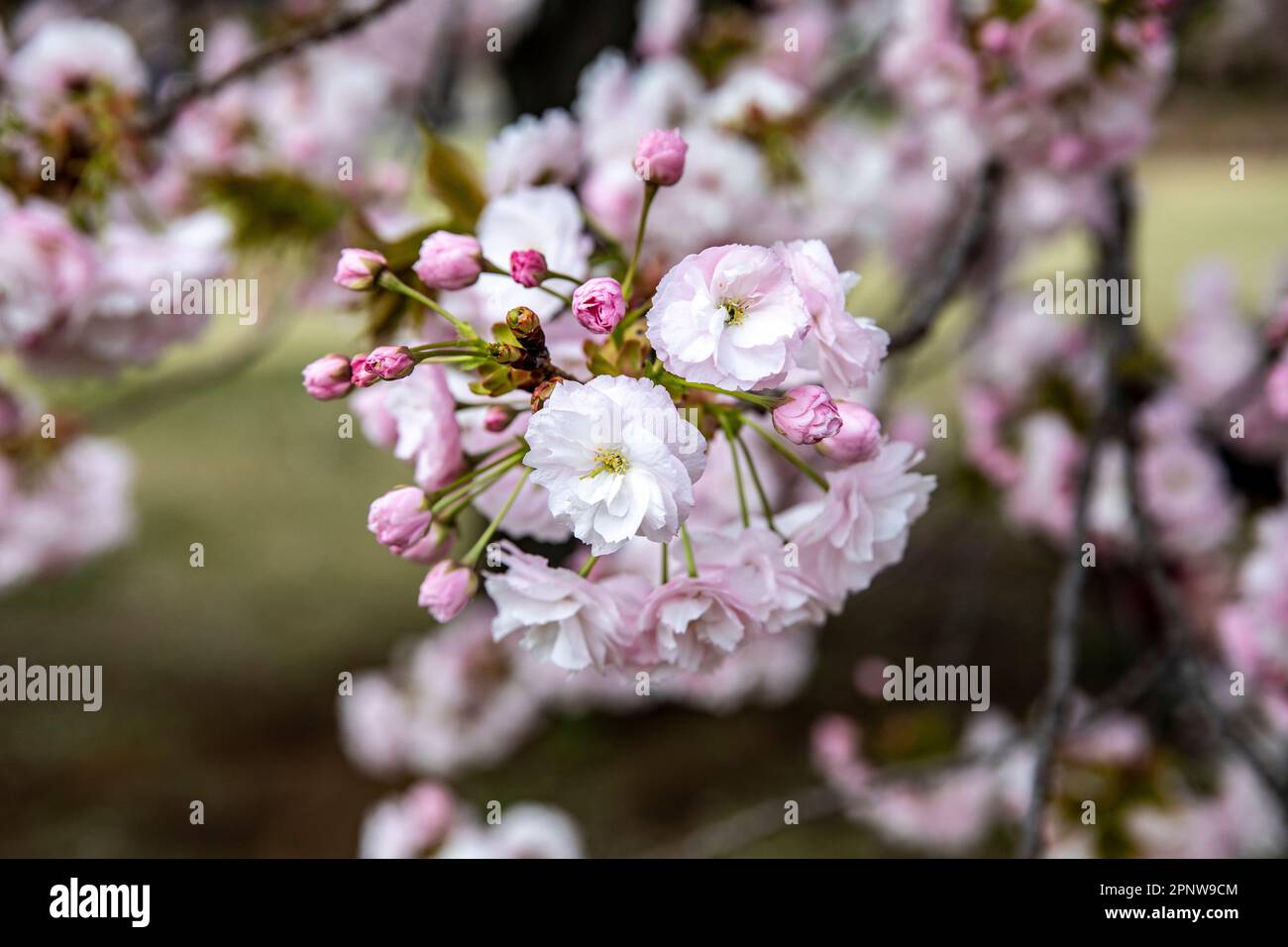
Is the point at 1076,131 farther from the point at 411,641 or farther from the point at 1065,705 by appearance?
the point at 411,641

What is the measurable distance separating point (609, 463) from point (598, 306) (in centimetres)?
8

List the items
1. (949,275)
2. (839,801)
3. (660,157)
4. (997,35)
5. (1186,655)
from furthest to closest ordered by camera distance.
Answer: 1. (839,801)
2. (1186,655)
3. (997,35)
4. (949,275)
5. (660,157)

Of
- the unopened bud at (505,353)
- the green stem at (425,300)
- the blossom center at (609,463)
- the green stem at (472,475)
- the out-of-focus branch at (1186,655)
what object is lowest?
the out-of-focus branch at (1186,655)

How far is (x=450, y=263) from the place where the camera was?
2.02ft

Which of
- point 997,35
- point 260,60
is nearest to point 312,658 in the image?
point 260,60

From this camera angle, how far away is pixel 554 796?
3.00 metres

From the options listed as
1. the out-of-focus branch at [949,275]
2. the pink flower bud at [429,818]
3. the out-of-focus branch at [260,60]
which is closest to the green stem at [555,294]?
the out-of-focus branch at [949,275]

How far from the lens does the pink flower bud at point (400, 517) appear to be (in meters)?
0.58

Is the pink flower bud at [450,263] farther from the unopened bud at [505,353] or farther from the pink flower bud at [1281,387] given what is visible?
the pink flower bud at [1281,387]

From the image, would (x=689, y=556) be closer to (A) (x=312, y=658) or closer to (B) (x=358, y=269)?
(B) (x=358, y=269)

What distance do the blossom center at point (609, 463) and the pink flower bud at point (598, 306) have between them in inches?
2.6

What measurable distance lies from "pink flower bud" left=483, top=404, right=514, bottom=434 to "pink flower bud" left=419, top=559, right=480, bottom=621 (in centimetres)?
8

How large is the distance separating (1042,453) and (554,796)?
6.06ft

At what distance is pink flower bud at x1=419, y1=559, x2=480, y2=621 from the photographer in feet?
1.90
